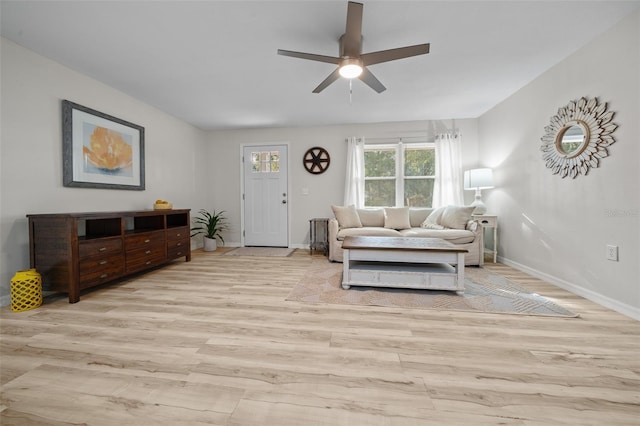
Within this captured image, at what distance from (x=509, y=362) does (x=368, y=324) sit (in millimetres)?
830

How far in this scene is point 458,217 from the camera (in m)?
3.62

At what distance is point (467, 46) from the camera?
7.51 ft

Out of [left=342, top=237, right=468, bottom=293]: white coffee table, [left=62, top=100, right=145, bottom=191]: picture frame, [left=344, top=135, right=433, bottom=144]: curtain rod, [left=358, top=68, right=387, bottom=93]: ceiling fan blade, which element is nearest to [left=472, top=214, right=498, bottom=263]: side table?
[left=342, top=237, right=468, bottom=293]: white coffee table

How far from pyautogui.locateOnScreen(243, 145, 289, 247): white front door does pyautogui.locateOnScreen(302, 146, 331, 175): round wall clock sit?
1.47 ft

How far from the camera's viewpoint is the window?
4.52m

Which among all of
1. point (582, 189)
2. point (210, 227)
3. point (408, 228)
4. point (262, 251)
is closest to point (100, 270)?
point (210, 227)

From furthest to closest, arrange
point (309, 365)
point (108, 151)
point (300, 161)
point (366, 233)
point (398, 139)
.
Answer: point (300, 161) → point (398, 139) → point (366, 233) → point (108, 151) → point (309, 365)

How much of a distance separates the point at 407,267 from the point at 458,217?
161 cm

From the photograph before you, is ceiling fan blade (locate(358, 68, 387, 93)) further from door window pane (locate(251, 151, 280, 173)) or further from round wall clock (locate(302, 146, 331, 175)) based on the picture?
door window pane (locate(251, 151, 280, 173))

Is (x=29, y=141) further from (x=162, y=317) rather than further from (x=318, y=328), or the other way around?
(x=318, y=328)

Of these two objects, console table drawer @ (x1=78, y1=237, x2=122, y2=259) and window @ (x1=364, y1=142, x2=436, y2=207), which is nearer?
console table drawer @ (x1=78, y1=237, x2=122, y2=259)

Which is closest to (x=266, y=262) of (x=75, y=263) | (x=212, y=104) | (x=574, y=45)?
(x=75, y=263)

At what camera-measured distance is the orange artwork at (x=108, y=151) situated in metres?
2.84

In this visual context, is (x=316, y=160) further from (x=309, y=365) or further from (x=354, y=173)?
(x=309, y=365)
